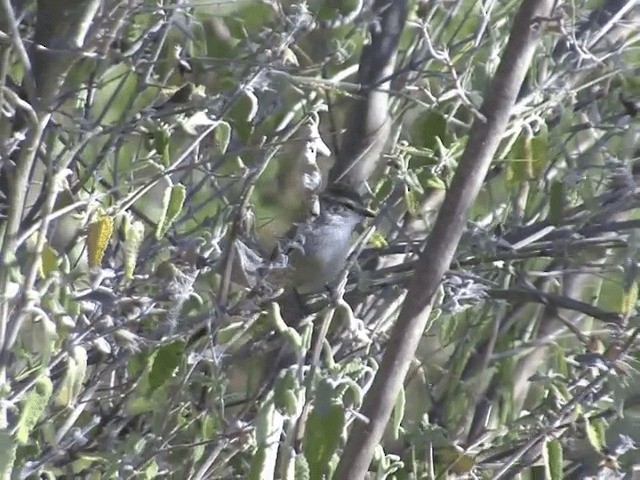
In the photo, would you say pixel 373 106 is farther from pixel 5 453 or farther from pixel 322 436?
pixel 5 453

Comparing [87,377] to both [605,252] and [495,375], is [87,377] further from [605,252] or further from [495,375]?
[605,252]

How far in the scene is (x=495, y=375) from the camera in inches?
102

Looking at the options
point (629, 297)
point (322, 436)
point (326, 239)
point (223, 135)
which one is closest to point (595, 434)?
point (629, 297)

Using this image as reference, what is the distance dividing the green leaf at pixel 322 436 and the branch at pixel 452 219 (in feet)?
0.26

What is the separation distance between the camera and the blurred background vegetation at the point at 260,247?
1.71 meters

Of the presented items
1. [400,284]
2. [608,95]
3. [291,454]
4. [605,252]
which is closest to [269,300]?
[400,284]

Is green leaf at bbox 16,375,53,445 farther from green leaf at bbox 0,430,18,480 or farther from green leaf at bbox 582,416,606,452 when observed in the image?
green leaf at bbox 582,416,606,452

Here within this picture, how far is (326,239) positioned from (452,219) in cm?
88

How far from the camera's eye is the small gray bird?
2383mm

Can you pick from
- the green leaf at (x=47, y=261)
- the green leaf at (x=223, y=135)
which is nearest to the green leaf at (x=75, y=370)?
the green leaf at (x=47, y=261)

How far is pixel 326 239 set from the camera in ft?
8.07

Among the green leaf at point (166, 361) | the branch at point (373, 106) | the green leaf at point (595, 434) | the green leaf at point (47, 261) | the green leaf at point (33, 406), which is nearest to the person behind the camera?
the green leaf at point (33, 406)

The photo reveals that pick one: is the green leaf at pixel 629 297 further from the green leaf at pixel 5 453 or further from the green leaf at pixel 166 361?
the green leaf at pixel 5 453

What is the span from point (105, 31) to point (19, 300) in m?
0.48
